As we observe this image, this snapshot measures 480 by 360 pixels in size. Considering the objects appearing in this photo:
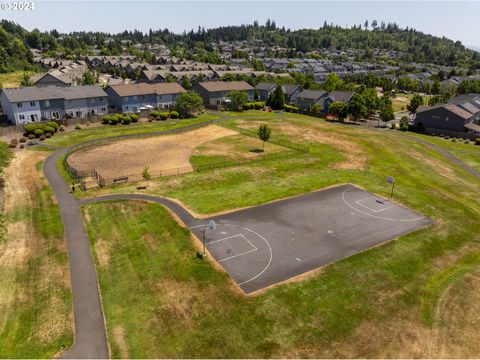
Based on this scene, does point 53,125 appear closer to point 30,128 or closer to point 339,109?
point 30,128

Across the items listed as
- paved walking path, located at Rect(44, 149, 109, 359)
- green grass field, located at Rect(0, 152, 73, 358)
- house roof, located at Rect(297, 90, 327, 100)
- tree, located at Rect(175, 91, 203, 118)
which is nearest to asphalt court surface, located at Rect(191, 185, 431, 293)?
paved walking path, located at Rect(44, 149, 109, 359)

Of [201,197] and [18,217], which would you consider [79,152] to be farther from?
[201,197]

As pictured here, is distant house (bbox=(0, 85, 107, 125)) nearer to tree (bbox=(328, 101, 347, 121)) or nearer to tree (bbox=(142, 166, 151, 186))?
tree (bbox=(142, 166, 151, 186))

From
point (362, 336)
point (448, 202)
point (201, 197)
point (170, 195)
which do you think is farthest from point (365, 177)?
point (362, 336)

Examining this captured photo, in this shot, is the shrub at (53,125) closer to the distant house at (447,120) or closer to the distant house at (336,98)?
the distant house at (336,98)

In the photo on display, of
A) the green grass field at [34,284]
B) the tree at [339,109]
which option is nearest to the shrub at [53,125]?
the green grass field at [34,284]

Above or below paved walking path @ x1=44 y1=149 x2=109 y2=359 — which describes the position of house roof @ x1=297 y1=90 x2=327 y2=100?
above
